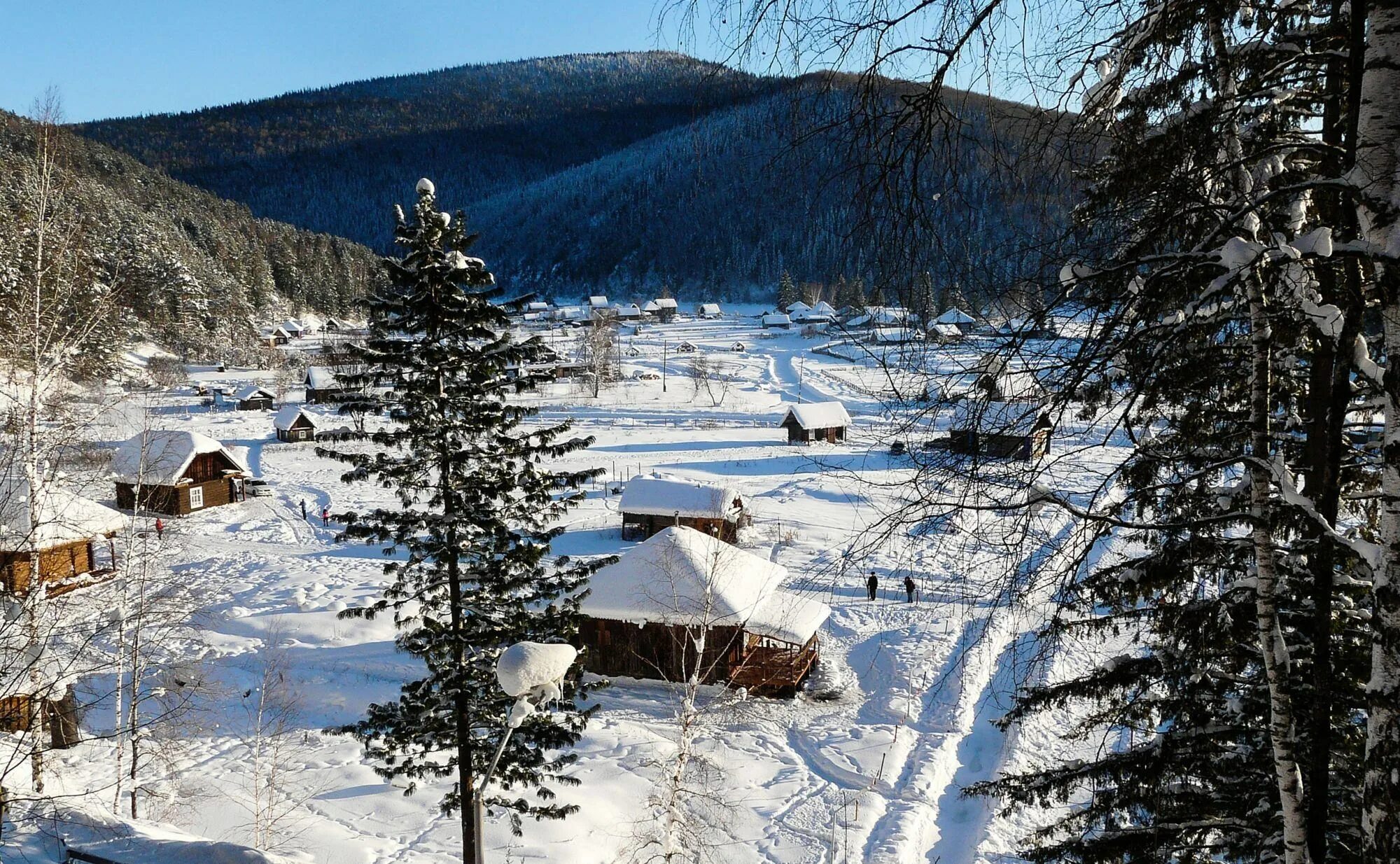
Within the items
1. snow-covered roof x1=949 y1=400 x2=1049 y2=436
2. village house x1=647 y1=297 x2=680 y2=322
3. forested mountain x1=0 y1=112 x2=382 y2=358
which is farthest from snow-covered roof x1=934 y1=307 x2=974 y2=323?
village house x1=647 y1=297 x2=680 y2=322

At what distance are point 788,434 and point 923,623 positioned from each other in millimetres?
30184

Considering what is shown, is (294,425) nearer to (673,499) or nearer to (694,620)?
(673,499)

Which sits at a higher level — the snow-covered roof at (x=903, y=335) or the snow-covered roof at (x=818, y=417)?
the snow-covered roof at (x=903, y=335)

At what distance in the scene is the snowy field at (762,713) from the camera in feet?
19.1

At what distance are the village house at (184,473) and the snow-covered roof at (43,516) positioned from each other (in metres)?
11.8

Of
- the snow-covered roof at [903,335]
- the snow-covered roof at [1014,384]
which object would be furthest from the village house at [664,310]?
the snow-covered roof at [903,335]

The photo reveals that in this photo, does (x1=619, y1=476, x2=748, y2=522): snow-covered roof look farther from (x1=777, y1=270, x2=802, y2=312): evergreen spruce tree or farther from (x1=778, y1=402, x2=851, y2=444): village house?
(x1=777, y1=270, x2=802, y2=312): evergreen spruce tree

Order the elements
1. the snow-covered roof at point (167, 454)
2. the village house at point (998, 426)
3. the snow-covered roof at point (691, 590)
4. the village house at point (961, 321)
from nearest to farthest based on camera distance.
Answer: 1. the village house at point (961, 321)
2. the village house at point (998, 426)
3. the snow-covered roof at point (691, 590)
4. the snow-covered roof at point (167, 454)

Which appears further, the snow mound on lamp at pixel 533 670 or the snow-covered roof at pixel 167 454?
the snow-covered roof at pixel 167 454

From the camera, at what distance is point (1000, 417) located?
10.6 ft

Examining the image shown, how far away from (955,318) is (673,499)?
89.0ft

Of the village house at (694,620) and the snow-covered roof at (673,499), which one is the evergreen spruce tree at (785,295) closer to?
the snow-covered roof at (673,499)

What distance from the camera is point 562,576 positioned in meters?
10.9

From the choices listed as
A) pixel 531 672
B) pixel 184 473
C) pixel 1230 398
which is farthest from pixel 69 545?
pixel 1230 398
